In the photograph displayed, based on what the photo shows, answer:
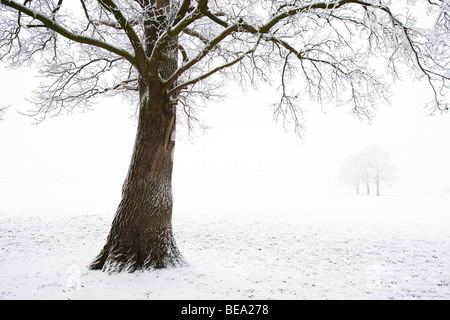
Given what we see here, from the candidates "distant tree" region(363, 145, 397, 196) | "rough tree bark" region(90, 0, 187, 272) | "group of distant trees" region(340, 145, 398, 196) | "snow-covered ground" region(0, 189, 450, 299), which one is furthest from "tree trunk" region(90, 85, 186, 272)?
"distant tree" region(363, 145, 397, 196)

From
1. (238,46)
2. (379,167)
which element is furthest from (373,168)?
(238,46)

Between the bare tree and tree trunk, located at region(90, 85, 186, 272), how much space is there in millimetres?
20

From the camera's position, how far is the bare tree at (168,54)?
4043mm

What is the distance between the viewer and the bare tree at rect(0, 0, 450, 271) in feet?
13.3

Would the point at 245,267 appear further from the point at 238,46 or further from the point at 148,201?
the point at 238,46

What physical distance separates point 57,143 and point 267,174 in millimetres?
65536

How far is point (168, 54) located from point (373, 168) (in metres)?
46.2

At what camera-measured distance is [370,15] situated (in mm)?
4367

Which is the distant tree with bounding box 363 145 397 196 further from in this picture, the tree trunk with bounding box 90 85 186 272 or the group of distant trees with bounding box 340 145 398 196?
the tree trunk with bounding box 90 85 186 272

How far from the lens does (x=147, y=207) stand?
15.4ft

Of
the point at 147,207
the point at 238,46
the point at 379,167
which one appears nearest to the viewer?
the point at 147,207

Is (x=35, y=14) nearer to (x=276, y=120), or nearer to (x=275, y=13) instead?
(x=275, y=13)
